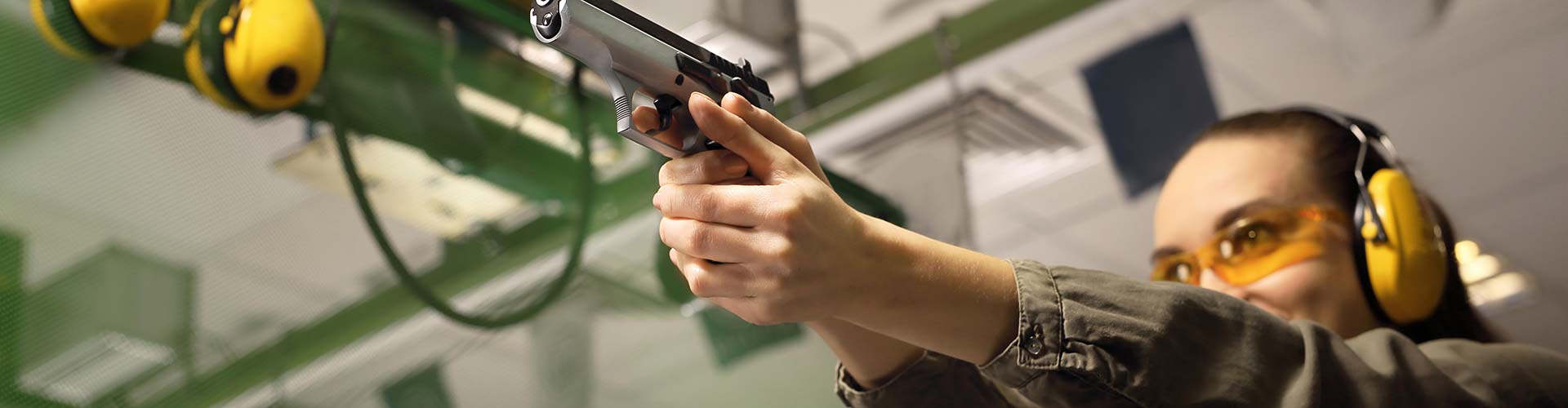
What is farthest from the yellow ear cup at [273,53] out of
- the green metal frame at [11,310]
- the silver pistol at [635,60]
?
the silver pistol at [635,60]

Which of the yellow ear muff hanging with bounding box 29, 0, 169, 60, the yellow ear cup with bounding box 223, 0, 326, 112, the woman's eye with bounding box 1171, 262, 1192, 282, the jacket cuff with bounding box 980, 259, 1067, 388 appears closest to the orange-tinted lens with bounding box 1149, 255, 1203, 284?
the woman's eye with bounding box 1171, 262, 1192, 282

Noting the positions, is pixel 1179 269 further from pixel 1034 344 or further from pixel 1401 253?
pixel 1034 344

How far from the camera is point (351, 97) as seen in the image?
3.24 ft

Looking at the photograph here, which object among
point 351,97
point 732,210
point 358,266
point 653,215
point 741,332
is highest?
point 732,210

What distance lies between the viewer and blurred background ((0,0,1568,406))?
2.53ft

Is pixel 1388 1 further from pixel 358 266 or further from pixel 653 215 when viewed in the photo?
pixel 358 266

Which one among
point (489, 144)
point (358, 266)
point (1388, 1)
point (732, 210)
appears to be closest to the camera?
point (732, 210)

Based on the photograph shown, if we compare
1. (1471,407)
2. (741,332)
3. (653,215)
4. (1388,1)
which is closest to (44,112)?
(653,215)

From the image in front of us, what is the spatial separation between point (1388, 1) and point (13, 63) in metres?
1.78

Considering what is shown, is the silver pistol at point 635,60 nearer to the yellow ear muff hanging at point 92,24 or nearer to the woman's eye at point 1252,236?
the yellow ear muff hanging at point 92,24

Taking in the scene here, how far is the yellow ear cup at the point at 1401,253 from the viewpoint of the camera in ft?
3.18

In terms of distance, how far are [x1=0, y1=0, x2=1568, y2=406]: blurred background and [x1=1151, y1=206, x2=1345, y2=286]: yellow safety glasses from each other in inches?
23.7

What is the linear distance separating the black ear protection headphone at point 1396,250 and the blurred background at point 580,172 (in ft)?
2.28

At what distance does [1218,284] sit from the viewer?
1.01 meters
